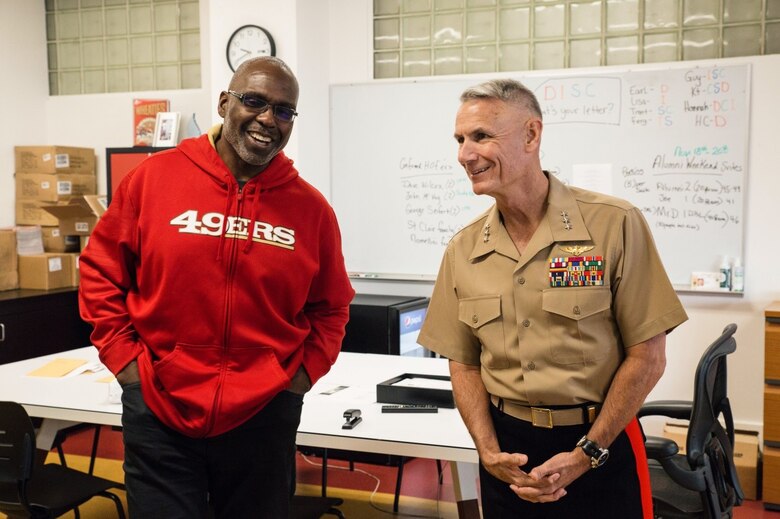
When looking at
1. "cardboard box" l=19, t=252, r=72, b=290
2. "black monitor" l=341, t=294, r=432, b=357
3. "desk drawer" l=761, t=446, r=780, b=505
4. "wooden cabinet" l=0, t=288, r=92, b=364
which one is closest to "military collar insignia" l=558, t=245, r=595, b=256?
"black monitor" l=341, t=294, r=432, b=357

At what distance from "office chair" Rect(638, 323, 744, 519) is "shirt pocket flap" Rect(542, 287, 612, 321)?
97 centimetres

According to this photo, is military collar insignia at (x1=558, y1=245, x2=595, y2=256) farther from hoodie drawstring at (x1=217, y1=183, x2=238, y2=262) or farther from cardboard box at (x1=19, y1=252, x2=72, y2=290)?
cardboard box at (x1=19, y1=252, x2=72, y2=290)

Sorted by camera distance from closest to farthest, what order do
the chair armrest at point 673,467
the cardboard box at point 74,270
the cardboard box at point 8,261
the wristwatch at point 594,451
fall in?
the wristwatch at point 594,451, the chair armrest at point 673,467, the cardboard box at point 8,261, the cardboard box at point 74,270

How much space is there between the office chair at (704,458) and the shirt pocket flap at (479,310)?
3.42 feet

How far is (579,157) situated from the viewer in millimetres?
4523

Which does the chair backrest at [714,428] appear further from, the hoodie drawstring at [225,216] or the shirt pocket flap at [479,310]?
the hoodie drawstring at [225,216]

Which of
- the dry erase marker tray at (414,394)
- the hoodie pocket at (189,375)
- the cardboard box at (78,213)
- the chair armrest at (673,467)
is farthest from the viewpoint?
the cardboard box at (78,213)

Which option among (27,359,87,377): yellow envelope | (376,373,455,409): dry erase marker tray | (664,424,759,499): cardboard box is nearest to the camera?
(376,373,455,409): dry erase marker tray

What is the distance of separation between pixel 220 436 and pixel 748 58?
143 inches

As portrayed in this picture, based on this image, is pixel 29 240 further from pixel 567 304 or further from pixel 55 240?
pixel 567 304

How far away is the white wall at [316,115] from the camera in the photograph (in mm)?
4219

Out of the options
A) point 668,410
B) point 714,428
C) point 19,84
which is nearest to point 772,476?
point 668,410

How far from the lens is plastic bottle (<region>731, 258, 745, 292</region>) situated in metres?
4.22

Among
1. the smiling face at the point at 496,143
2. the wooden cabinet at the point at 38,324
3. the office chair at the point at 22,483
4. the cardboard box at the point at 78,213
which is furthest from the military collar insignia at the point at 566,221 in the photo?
the cardboard box at the point at 78,213
